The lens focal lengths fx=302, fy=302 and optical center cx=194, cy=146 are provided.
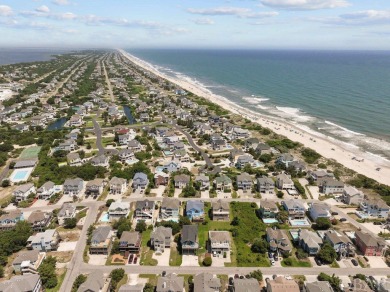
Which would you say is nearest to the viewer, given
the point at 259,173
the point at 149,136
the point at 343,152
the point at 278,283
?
the point at 278,283

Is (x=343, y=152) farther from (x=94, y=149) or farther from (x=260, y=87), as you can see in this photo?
(x=260, y=87)

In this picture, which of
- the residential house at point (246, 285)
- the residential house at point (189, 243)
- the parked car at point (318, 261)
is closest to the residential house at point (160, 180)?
the residential house at point (189, 243)

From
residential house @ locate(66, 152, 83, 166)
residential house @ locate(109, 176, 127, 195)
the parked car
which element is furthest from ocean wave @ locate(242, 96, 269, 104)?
the parked car

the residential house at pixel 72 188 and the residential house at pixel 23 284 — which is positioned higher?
the residential house at pixel 23 284

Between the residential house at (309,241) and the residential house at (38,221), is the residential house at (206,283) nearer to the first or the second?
the residential house at (309,241)

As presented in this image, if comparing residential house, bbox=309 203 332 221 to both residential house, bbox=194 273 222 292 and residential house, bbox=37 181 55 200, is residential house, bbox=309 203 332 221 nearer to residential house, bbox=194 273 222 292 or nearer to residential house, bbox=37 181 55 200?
residential house, bbox=194 273 222 292

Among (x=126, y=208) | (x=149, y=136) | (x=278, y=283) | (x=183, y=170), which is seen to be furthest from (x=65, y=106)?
(x=278, y=283)
